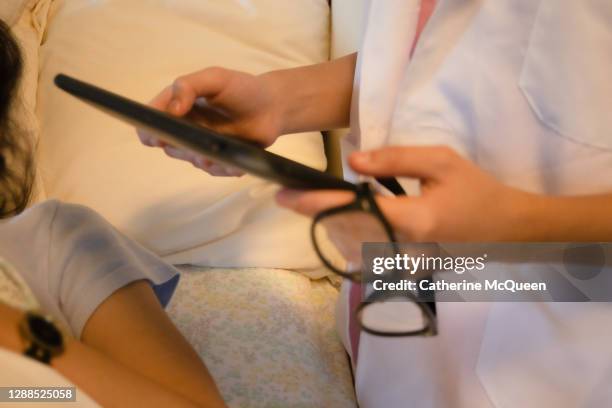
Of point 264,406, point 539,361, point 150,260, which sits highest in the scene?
point 539,361

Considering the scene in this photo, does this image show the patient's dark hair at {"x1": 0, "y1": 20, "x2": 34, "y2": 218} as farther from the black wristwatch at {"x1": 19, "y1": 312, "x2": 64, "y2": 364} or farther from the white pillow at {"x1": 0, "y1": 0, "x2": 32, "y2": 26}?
the white pillow at {"x1": 0, "y1": 0, "x2": 32, "y2": 26}

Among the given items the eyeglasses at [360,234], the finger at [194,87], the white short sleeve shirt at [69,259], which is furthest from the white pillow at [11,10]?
the eyeglasses at [360,234]

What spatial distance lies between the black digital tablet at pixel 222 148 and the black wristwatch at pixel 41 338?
239mm

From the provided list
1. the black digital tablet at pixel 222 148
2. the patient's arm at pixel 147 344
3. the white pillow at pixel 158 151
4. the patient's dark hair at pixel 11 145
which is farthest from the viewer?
the white pillow at pixel 158 151

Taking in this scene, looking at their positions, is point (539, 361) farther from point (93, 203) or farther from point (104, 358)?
point (93, 203)

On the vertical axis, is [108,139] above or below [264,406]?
above

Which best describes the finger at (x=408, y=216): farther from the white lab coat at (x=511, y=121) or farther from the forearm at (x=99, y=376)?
the forearm at (x=99, y=376)

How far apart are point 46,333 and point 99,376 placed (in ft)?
0.20

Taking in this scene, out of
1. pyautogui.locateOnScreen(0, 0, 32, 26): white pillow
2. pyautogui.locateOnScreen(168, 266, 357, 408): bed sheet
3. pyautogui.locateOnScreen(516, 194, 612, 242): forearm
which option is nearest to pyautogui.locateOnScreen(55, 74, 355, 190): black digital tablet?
pyautogui.locateOnScreen(516, 194, 612, 242): forearm

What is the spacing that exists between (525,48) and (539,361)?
11.3 inches

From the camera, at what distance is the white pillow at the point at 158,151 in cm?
94

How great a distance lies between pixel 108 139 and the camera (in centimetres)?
99

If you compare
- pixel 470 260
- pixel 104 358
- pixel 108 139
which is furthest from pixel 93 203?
pixel 470 260

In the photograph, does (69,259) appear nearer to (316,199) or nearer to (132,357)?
(132,357)
